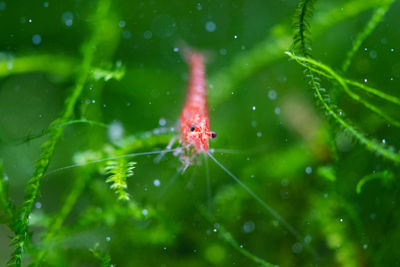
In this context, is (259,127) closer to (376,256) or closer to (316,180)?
(316,180)

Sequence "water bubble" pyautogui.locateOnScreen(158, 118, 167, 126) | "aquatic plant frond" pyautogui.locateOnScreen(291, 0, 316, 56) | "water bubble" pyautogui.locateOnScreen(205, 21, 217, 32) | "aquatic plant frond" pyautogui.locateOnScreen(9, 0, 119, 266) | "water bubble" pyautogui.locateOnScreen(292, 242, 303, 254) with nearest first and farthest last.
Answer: "aquatic plant frond" pyautogui.locateOnScreen(291, 0, 316, 56) < "aquatic plant frond" pyautogui.locateOnScreen(9, 0, 119, 266) < "water bubble" pyautogui.locateOnScreen(292, 242, 303, 254) < "water bubble" pyautogui.locateOnScreen(158, 118, 167, 126) < "water bubble" pyautogui.locateOnScreen(205, 21, 217, 32)

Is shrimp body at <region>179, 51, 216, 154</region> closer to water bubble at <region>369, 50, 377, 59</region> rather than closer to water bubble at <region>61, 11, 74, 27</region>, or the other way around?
water bubble at <region>61, 11, 74, 27</region>

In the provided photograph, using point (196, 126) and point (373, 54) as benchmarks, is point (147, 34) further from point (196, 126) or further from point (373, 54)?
point (373, 54)

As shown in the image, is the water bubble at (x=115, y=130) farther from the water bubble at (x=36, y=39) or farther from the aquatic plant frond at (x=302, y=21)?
the aquatic plant frond at (x=302, y=21)

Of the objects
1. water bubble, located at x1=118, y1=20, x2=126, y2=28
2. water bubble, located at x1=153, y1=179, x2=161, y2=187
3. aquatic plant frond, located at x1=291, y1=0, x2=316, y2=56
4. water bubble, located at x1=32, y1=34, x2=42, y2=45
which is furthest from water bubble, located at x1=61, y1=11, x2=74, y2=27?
aquatic plant frond, located at x1=291, y1=0, x2=316, y2=56

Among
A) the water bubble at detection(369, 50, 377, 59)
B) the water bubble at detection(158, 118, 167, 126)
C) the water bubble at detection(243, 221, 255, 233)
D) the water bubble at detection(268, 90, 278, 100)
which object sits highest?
the water bubble at detection(268, 90, 278, 100)

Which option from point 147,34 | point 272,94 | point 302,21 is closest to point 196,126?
point 302,21
